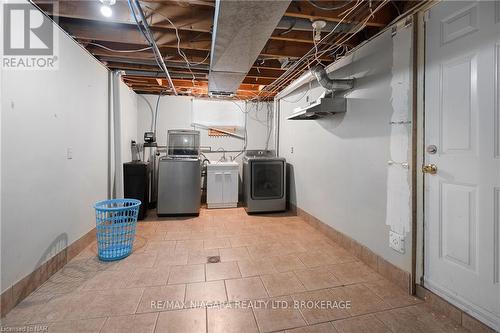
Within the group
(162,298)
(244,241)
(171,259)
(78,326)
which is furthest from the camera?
(244,241)

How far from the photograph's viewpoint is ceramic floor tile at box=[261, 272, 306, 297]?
1.79 meters

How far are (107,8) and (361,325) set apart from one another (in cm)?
295

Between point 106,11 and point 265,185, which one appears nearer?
point 106,11

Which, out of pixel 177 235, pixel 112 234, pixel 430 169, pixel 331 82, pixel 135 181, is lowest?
pixel 177 235

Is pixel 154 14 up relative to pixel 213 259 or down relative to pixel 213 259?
up

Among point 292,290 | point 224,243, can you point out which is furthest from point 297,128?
point 292,290

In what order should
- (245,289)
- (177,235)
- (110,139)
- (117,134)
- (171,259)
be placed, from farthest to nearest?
1. (117,134)
2. (110,139)
3. (177,235)
4. (171,259)
5. (245,289)

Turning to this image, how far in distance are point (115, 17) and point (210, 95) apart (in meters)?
2.66

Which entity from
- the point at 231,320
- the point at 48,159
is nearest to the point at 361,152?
the point at 231,320

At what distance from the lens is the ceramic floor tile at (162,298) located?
1.60 metres

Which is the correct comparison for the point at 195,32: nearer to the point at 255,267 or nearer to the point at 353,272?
the point at 255,267

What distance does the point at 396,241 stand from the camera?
6.22 feet

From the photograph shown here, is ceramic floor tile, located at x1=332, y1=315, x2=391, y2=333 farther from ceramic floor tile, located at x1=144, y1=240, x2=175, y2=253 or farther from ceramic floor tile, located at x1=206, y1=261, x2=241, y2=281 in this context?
ceramic floor tile, located at x1=144, y1=240, x2=175, y2=253

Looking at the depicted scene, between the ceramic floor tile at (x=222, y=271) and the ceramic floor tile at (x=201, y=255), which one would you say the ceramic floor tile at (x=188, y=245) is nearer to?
the ceramic floor tile at (x=201, y=255)
